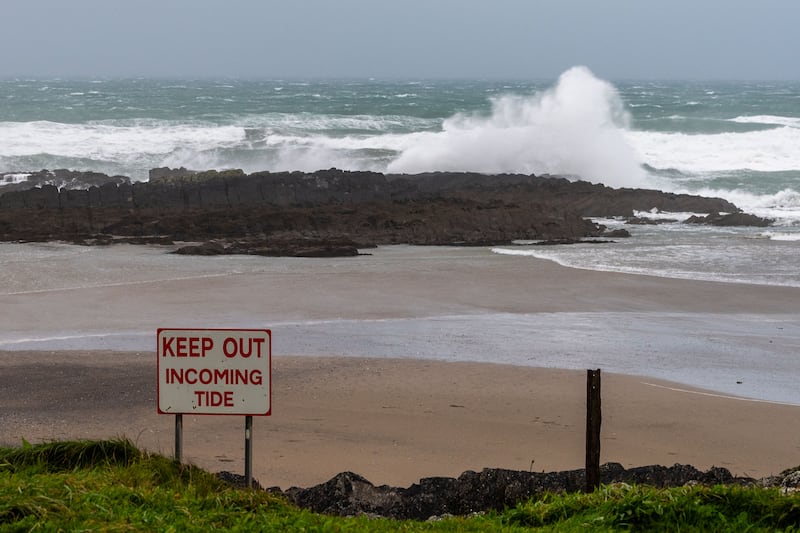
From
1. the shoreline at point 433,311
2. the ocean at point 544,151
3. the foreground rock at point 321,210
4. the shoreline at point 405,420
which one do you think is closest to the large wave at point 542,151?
the ocean at point 544,151

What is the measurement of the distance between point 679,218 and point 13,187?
17.7 metres

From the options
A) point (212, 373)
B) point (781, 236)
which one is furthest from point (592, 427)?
point (781, 236)

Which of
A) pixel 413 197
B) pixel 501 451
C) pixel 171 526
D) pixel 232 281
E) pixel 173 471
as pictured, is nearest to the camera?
pixel 171 526

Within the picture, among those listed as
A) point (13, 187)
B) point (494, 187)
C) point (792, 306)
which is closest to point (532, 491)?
point (792, 306)

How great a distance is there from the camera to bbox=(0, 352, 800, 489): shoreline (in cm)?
816

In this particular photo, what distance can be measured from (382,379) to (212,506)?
594cm

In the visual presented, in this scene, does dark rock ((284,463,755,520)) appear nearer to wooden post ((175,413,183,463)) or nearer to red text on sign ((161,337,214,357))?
wooden post ((175,413,183,463))

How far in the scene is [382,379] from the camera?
1069 centimetres

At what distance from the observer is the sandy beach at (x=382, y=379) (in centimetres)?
841

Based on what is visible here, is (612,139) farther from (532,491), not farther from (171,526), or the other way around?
(171,526)

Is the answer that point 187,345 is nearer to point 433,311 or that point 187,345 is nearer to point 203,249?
point 433,311

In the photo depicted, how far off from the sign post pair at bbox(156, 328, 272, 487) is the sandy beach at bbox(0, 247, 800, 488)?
255cm

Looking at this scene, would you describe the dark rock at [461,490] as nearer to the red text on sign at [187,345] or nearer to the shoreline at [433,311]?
the red text on sign at [187,345]

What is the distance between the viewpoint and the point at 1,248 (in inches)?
775
